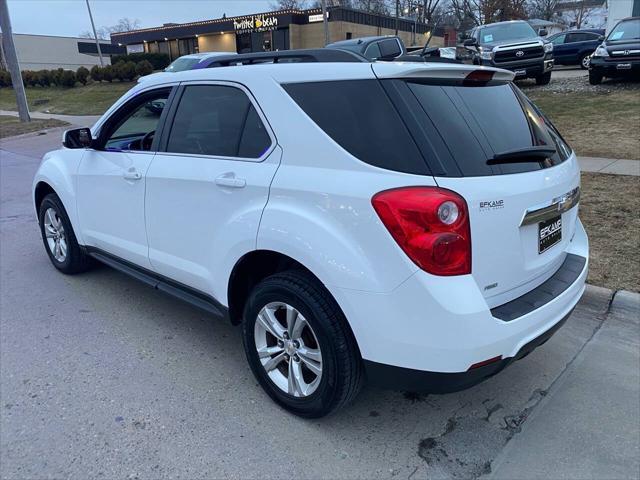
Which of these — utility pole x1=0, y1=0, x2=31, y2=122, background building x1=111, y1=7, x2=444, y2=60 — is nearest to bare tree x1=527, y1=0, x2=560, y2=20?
background building x1=111, y1=7, x2=444, y2=60

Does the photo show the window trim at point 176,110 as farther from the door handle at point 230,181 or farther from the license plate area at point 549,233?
the license plate area at point 549,233

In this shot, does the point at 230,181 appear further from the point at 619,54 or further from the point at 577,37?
the point at 577,37

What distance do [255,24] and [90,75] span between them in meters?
16.7

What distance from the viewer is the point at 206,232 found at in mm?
3086

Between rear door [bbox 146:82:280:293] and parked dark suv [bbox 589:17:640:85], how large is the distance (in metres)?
13.7

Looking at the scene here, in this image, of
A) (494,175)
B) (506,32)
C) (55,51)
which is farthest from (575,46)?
(55,51)

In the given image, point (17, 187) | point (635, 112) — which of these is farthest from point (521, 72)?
point (17, 187)

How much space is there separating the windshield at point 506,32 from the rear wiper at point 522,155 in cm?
1455

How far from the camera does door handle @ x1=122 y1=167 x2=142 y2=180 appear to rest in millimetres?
3569

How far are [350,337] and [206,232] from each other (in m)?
1.13

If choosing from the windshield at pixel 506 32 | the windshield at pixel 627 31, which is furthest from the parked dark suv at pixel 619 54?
the windshield at pixel 506 32

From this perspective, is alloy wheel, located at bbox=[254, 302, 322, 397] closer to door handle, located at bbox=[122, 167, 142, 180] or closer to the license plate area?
the license plate area

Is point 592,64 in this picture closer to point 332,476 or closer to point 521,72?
point 521,72

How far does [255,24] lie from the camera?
43688 mm
